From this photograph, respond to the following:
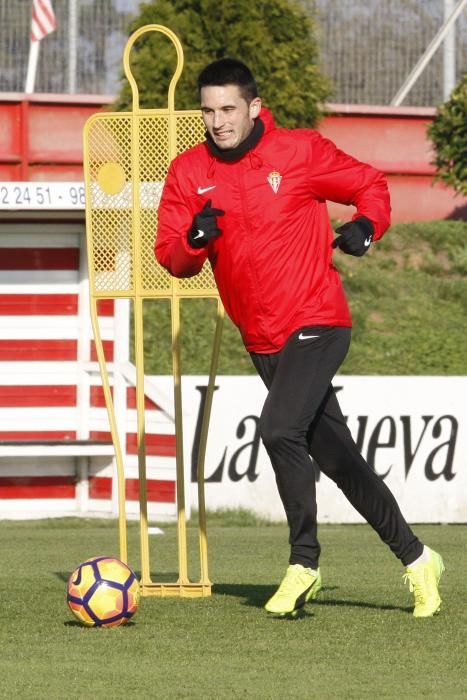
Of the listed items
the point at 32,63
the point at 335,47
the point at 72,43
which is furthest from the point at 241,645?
the point at 335,47

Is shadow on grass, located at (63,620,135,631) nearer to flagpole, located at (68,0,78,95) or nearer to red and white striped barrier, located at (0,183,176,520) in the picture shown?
red and white striped barrier, located at (0,183,176,520)

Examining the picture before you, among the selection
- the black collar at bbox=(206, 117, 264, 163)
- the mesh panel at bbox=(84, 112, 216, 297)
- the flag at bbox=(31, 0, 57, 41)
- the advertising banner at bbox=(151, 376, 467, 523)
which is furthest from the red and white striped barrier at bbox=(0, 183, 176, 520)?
the black collar at bbox=(206, 117, 264, 163)

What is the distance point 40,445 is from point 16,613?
23.2 ft

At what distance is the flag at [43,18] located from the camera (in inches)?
824

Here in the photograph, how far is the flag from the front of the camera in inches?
824

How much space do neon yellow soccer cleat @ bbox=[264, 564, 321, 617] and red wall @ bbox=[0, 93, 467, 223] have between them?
609 inches

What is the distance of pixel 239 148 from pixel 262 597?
2.13 meters

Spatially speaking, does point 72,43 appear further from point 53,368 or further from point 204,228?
point 204,228

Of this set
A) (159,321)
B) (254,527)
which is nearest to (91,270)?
(254,527)

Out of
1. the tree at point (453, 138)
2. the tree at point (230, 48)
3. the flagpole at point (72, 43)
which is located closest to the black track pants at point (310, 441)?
the tree at point (230, 48)

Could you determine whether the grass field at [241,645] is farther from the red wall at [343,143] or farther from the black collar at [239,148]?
the red wall at [343,143]

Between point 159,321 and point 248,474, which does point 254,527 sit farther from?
point 159,321

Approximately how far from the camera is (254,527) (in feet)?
43.2

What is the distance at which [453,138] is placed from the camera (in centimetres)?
2048
